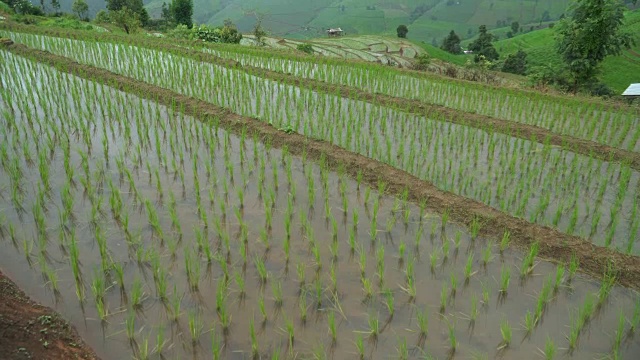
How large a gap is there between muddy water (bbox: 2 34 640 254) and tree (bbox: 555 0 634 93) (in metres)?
6.69

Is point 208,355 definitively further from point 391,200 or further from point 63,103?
point 63,103

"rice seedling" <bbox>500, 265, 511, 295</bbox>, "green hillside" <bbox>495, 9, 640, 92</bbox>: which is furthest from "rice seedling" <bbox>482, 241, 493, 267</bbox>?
"green hillside" <bbox>495, 9, 640, 92</bbox>

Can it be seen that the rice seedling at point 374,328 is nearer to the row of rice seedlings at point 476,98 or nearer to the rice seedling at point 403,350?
the rice seedling at point 403,350

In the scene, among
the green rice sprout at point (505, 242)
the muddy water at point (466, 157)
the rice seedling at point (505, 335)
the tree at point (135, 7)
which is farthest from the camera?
the tree at point (135, 7)

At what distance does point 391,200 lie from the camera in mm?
4230

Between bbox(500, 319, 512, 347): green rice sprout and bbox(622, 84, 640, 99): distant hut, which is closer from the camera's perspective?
bbox(500, 319, 512, 347): green rice sprout

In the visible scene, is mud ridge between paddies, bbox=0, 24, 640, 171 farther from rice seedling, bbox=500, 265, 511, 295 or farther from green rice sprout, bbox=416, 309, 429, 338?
green rice sprout, bbox=416, 309, 429, 338

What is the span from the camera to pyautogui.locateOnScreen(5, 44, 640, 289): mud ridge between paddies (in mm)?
3328

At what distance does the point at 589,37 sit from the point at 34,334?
12.5 m

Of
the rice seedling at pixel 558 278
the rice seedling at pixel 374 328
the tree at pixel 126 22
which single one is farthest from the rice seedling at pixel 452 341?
the tree at pixel 126 22

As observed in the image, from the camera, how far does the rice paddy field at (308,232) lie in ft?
8.61

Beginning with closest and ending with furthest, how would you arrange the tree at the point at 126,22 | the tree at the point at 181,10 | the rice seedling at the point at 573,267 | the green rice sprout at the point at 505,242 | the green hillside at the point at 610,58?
the rice seedling at the point at 573,267 < the green rice sprout at the point at 505,242 < the tree at the point at 126,22 < the tree at the point at 181,10 < the green hillside at the point at 610,58

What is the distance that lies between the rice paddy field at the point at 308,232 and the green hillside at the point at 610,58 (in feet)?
46.0

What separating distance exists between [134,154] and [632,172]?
5.92m
